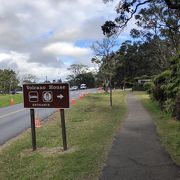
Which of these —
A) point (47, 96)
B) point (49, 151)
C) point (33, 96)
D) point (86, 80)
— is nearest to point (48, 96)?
point (47, 96)

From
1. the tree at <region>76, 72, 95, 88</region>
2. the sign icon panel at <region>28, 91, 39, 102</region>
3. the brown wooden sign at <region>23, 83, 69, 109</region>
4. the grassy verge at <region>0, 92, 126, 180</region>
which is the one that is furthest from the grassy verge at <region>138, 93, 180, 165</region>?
the tree at <region>76, 72, 95, 88</region>

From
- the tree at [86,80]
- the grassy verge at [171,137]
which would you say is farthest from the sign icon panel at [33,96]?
the tree at [86,80]

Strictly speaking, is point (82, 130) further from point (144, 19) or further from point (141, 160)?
point (144, 19)

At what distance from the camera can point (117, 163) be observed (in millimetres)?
8961

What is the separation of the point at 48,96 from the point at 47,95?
40 millimetres

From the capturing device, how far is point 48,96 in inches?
443

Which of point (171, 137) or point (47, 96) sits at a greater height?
point (47, 96)

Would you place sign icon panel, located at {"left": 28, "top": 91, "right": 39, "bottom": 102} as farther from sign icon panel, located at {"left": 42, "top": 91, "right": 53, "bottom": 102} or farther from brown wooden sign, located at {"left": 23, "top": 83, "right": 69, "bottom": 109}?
sign icon panel, located at {"left": 42, "top": 91, "right": 53, "bottom": 102}

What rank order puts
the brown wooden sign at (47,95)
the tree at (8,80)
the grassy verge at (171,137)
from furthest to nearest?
the tree at (8,80) < the brown wooden sign at (47,95) < the grassy verge at (171,137)

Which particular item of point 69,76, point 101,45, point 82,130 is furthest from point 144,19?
point 69,76

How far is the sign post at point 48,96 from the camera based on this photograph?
36.4ft

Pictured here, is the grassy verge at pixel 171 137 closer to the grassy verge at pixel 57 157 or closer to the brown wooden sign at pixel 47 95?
the grassy verge at pixel 57 157

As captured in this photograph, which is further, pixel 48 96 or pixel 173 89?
pixel 173 89

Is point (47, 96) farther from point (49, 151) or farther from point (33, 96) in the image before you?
point (49, 151)
